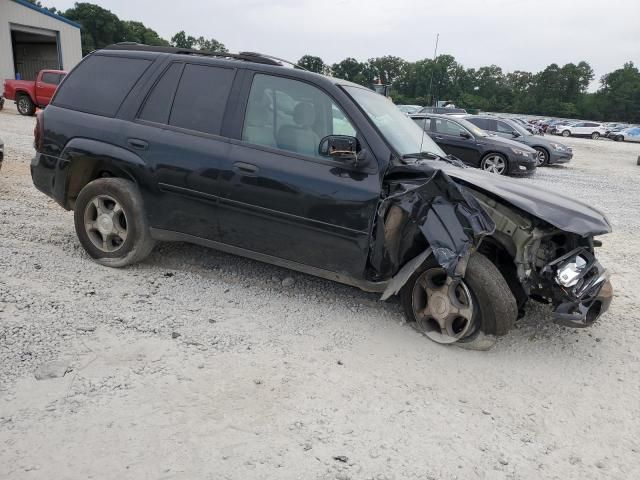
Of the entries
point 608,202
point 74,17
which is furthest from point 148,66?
point 74,17

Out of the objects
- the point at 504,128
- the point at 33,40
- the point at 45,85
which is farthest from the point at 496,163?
the point at 33,40

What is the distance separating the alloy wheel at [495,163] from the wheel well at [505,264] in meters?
9.61

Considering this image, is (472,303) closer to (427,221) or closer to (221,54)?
(427,221)

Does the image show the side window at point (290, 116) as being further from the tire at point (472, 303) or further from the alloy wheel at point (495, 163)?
the alloy wheel at point (495, 163)

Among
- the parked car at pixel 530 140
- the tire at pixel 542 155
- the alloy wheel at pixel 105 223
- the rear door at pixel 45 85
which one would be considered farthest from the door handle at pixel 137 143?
the rear door at pixel 45 85

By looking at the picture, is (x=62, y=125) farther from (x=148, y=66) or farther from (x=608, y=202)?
(x=608, y=202)

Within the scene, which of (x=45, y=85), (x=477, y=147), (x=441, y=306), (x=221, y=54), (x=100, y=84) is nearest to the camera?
(x=441, y=306)

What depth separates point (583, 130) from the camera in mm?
43250

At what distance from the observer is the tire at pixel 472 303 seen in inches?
132

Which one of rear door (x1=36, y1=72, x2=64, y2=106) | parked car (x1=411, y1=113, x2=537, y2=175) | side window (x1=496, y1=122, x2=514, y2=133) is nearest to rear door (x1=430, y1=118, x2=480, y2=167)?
parked car (x1=411, y1=113, x2=537, y2=175)

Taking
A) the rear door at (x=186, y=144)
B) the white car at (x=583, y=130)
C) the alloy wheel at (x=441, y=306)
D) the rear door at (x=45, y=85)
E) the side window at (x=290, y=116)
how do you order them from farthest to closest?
the white car at (x=583, y=130) < the rear door at (x=45, y=85) < the rear door at (x=186, y=144) < the side window at (x=290, y=116) < the alloy wheel at (x=441, y=306)

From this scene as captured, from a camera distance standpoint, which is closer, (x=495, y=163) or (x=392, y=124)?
(x=392, y=124)

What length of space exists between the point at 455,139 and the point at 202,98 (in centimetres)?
1024

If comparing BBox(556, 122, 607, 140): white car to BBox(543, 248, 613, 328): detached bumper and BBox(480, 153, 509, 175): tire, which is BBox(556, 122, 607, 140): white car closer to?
BBox(480, 153, 509, 175): tire
